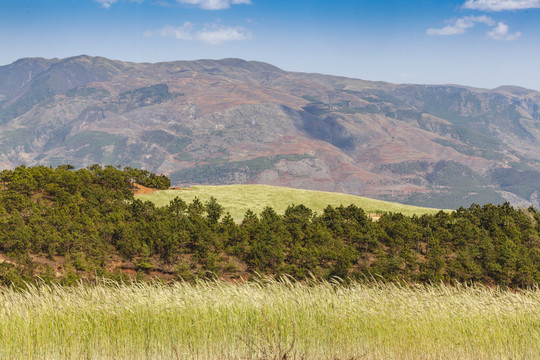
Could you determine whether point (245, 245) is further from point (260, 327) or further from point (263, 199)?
point (263, 199)

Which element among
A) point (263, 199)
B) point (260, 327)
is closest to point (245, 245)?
point (260, 327)

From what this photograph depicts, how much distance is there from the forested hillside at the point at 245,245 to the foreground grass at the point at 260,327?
780 centimetres

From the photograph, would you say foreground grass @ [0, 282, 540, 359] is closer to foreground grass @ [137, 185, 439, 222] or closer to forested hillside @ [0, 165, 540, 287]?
forested hillside @ [0, 165, 540, 287]

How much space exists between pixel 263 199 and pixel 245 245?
69.6 ft

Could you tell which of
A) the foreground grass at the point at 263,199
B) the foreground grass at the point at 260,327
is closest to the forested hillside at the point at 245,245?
the foreground grass at the point at 260,327

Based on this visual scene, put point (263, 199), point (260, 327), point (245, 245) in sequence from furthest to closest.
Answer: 1. point (263, 199)
2. point (245, 245)
3. point (260, 327)

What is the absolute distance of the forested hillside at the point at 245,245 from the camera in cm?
1812

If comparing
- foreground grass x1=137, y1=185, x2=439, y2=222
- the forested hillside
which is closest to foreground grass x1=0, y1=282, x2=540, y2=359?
the forested hillside

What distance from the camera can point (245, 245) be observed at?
824 inches

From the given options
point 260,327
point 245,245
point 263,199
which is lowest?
point 263,199

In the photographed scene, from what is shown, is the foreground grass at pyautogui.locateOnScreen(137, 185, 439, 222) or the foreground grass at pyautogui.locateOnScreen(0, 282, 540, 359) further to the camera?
the foreground grass at pyautogui.locateOnScreen(137, 185, 439, 222)

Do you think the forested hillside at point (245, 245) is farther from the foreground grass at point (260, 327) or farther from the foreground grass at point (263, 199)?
the foreground grass at point (263, 199)

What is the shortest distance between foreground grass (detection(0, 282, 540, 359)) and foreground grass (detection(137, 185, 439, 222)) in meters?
26.7

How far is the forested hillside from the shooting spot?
59.5 feet
